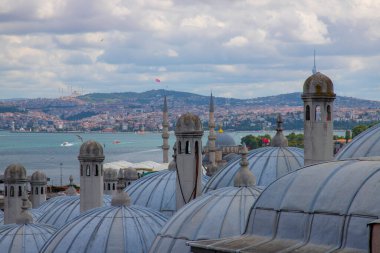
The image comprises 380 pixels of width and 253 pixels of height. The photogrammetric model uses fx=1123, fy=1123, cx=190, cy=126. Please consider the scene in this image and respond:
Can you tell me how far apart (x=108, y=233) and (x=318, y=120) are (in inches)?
238

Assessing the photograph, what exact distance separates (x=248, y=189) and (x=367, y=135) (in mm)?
3474

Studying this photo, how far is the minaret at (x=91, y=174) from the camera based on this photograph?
33.7m

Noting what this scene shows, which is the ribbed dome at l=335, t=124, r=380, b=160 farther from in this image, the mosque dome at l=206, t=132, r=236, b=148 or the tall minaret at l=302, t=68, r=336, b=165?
the mosque dome at l=206, t=132, r=236, b=148

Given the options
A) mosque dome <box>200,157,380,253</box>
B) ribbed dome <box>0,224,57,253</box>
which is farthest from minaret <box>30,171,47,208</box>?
mosque dome <box>200,157,380,253</box>

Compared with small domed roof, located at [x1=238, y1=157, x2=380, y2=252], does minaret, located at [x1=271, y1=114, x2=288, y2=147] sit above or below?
above

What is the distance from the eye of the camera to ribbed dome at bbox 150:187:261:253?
2356 centimetres

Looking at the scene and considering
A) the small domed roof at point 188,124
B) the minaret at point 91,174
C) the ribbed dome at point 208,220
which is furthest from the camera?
the minaret at point 91,174

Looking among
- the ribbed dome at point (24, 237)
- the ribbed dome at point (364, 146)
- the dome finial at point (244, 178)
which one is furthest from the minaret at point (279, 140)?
the dome finial at point (244, 178)

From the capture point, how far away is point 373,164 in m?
18.0

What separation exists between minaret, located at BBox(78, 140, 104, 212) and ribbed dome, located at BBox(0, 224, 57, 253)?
4.90 feet

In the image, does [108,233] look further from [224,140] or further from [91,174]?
[224,140]

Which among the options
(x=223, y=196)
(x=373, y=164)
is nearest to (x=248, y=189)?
(x=223, y=196)

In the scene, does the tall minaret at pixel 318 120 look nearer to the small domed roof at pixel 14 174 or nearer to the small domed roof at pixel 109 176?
the small domed roof at pixel 14 174

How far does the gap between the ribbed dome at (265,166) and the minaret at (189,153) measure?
4.70 ft
